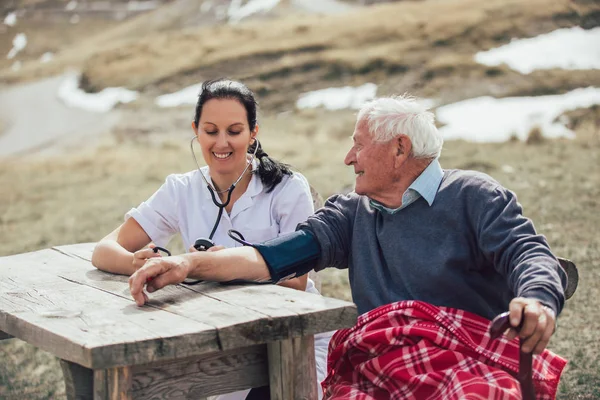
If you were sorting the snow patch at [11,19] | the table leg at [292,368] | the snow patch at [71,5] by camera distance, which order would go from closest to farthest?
1. the table leg at [292,368]
2. the snow patch at [11,19]
3. the snow patch at [71,5]

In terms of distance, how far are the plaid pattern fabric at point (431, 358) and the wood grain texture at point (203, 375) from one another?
32 centimetres

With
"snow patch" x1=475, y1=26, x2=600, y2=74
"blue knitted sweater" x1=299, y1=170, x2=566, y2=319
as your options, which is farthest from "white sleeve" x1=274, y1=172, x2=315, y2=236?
"snow patch" x1=475, y1=26, x2=600, y2=74

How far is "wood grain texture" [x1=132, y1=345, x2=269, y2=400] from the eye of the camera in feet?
8.77

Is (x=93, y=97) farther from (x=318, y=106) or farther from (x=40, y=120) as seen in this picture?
(x=318, y=106)

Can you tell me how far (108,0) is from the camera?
60.1 metres

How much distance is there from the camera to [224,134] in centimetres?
378

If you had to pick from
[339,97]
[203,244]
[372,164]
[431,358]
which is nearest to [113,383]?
[203,244]

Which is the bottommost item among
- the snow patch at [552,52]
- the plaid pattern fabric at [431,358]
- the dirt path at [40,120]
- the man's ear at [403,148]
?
the dirt path at [40,120]

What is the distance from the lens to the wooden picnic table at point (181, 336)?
249 centimetres

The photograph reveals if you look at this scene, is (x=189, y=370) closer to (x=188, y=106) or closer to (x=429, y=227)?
(x=429, y=227)

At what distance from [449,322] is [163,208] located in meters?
1.48

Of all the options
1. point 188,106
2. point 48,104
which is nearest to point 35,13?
point 48,104

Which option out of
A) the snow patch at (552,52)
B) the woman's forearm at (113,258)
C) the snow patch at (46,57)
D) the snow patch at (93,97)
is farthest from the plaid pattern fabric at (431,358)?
the snow patch at (46,57)

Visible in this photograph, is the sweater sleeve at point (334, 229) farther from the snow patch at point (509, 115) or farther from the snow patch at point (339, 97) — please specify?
the snow patch at point (339, 97)
